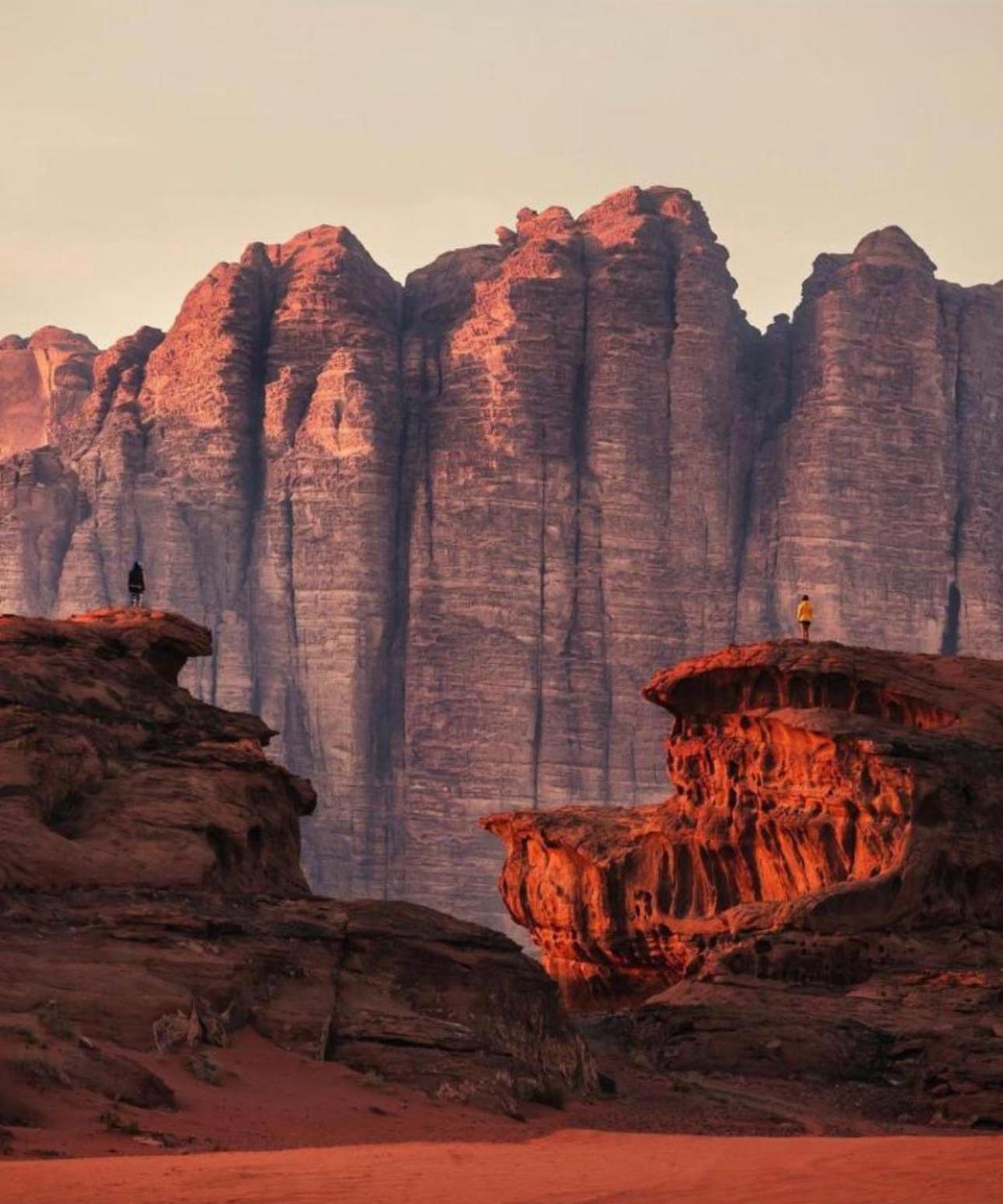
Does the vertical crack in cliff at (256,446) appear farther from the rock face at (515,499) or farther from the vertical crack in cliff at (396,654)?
the vertical crack in cliff at (396,654)

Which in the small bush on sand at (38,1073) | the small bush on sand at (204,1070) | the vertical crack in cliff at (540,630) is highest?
the vertical crack in cliff at (540,630)

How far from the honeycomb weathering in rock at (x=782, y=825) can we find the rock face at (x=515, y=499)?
243 feet

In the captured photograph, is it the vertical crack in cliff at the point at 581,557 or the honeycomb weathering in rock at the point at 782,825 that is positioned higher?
the vertical crack in cliff at the point at 581,557

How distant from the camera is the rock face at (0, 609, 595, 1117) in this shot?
96.5 feet

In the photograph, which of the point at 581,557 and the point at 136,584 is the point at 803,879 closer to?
the point at 136,584

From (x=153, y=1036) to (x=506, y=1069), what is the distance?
4.75 meters

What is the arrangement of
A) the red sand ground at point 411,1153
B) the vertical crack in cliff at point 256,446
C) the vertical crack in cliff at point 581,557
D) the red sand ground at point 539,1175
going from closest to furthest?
the red sand ground at point 539,1175, the red sand ground at point 411,1153, the vertical crack in cliff at point 581,557, the vertical crack in cliff at point 256,446

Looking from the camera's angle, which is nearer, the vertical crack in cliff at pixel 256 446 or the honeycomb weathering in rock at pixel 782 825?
the honeycomb weathering in rock at pixel 782 825

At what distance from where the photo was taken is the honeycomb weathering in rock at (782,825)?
4838 centimetres

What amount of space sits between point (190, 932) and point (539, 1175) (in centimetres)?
1027

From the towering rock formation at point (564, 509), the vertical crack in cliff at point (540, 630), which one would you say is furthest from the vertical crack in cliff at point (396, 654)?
the vertical crack in cliff at point (540, 630)

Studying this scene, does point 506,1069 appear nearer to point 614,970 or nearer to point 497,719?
point 614,970

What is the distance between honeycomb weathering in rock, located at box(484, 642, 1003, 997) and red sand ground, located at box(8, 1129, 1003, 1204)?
20440mm

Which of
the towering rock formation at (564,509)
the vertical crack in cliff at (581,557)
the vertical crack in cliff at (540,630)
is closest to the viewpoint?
the vertical crack in cliff at (540,630)
